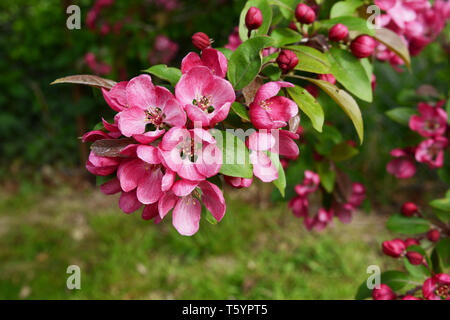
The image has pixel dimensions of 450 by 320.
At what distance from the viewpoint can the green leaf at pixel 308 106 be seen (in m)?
0.84

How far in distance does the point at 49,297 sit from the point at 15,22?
2.75 meters

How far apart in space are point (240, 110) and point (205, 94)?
7cm

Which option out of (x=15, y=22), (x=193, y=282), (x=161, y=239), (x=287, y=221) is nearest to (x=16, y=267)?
(x=161, y=239)

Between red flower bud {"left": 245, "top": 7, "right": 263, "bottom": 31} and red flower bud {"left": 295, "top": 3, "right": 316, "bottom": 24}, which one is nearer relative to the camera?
red flower bud {"left": 245, "top": 7, "right": 263, "bottom": 31}

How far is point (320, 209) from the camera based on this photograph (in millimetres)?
1590

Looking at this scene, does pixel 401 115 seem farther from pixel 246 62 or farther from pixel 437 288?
pixel 246 62

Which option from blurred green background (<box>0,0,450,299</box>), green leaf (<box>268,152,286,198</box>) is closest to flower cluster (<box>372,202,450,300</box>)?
blurred green background (<box>0,0,450,299</box>)

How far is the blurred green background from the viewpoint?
8.23ft

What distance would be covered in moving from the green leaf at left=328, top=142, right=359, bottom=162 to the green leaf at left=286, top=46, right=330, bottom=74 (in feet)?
2.03

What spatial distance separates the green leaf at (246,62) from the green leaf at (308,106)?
11 cm

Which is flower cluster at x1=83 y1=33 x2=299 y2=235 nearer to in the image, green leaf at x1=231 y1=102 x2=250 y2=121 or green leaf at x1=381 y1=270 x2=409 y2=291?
green leaf at x1=231 y1=102 x2=250 y2=121

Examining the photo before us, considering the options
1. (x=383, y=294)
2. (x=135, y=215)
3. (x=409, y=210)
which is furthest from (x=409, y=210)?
(x=135, y=215)

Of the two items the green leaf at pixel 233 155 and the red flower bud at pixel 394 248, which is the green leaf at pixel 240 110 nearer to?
the green leaf at pixel 233 155
